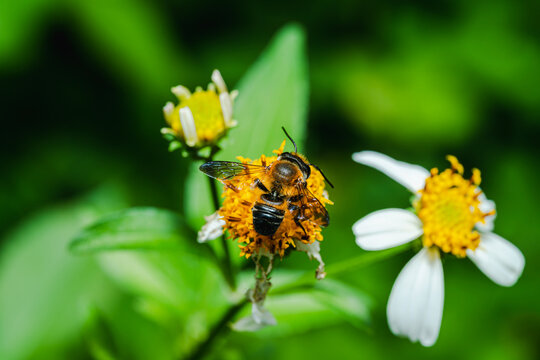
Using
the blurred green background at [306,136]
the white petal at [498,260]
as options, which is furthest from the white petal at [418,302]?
the blurred green background at [306,136]

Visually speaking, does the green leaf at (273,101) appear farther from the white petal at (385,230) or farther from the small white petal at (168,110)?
the white petal at (385,230)

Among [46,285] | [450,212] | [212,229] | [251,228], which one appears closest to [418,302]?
[450,212]

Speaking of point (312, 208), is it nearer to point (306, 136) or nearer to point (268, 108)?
point (268, 108)

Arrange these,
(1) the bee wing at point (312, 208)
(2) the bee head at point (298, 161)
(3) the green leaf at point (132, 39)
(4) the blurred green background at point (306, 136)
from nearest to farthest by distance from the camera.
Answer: (1) the bee wing at point (312, 208)
(2) the bee head at point (298, 161)
(4) the blurred green background at point (306, 136)
(3) the green leaf at point (132, 39)

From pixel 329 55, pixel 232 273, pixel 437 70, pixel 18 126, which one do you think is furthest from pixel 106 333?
pixel 437 70

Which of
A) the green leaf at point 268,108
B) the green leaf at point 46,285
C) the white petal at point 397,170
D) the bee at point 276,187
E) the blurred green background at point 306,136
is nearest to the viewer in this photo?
the bee at point 276,187

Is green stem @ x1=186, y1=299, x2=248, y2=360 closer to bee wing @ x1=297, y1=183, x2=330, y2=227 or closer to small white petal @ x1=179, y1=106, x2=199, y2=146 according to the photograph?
bee wing @ x1=297, y1=183, x2=330, y2=227
